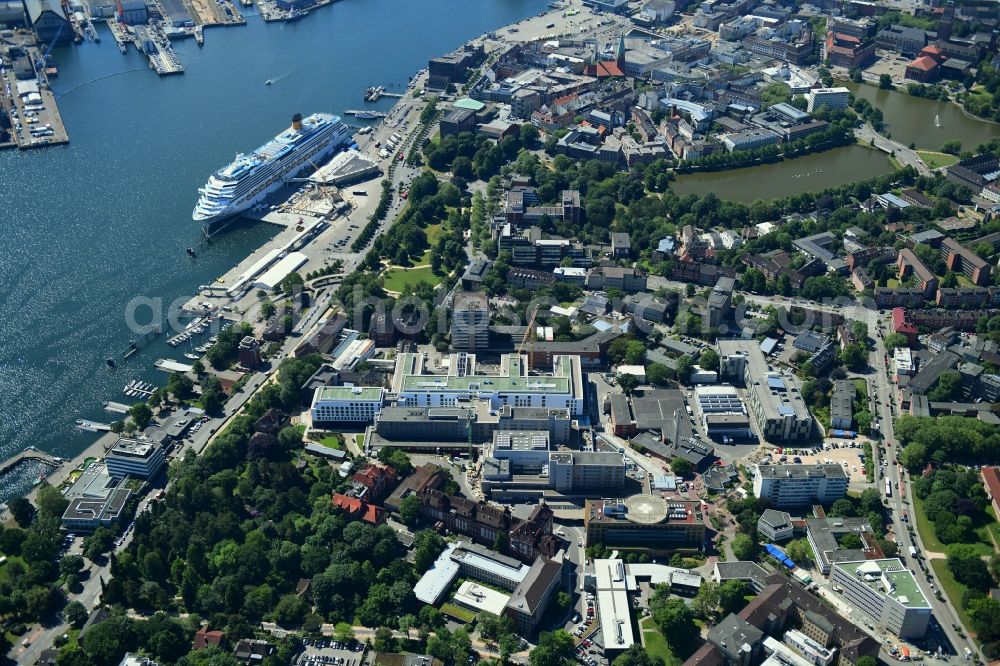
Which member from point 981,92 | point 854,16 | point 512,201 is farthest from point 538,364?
point 854,16

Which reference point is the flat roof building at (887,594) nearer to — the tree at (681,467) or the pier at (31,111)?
the tree at (681,467)

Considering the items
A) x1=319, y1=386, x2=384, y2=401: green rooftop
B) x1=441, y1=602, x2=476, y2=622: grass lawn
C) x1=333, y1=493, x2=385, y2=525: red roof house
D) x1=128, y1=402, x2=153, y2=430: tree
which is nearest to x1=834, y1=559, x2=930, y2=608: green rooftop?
x1=441, y1=602, x2=476, y2=622: grass lawn

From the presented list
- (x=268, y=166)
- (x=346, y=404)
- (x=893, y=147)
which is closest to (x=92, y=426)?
(x=346, y=404)

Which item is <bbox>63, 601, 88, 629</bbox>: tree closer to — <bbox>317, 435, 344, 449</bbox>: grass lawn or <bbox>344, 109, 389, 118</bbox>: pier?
<bbox>317, 435, 344, 449</bbox>: grass lawn

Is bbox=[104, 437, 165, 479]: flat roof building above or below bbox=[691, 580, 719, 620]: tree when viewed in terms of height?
above

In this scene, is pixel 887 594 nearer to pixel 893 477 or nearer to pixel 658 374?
pixel 893 477

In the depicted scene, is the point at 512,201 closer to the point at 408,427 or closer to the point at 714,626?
the point at 408,427
